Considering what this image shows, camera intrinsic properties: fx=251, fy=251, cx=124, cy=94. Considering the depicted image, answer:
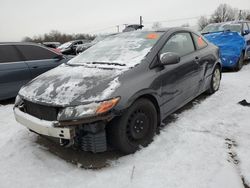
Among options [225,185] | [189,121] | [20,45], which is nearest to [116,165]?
[225,185]

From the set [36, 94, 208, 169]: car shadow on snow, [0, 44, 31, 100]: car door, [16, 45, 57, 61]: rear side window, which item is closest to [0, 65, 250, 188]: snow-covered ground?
[36, 94, 208, 169]: car shadow on snow

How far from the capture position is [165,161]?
2.90 m

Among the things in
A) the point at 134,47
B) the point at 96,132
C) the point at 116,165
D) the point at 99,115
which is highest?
the point at 134,47

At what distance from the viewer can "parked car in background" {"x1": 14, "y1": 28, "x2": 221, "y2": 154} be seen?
270 cm

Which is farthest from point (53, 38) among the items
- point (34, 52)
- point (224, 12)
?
point (34, 52)

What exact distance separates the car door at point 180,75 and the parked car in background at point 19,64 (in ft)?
10.9

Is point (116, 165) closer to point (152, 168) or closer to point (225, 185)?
point (152, 168)

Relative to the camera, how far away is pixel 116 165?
2.93m

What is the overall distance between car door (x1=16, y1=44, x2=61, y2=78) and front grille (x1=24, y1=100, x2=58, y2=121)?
2744mm

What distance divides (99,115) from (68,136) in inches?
15.6

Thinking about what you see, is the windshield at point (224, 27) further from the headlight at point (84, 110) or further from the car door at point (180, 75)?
the headlight at point (84, 110)

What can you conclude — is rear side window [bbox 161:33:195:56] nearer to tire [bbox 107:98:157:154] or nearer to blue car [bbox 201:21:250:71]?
tire [bbox 107:98:157:154]

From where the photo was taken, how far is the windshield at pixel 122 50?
11.3 feet

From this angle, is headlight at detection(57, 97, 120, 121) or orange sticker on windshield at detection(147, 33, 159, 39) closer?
headlight at detection(57, 97, 120, 121)
